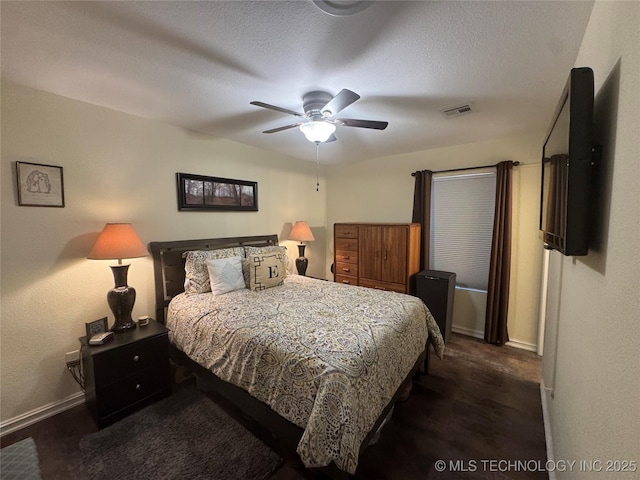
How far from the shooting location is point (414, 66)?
5.48ft

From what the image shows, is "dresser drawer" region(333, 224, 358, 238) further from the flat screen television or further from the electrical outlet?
the electrical outlet

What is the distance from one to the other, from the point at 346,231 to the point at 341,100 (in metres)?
2.34

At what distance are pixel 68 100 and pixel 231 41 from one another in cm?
168

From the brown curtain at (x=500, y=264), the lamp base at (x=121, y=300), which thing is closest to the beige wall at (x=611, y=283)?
the brown curtain at (x=500, y=264)

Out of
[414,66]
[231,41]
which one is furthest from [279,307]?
[414,66]

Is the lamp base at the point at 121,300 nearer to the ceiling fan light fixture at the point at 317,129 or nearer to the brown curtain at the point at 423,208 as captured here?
the ceiling fan light fixture at the point at 317,129

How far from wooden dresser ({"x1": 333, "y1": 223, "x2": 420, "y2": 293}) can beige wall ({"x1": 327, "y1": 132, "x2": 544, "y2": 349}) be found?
1.98 ft

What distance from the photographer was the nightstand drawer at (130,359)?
1874 mm

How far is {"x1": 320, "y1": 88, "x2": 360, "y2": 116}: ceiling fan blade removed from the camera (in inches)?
64.1

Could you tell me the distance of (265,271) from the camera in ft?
9.17

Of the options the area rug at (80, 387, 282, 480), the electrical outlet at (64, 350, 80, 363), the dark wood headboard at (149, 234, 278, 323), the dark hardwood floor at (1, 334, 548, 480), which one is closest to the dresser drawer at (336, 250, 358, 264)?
the dark hardwood floor at (1, 334, 548, 480)

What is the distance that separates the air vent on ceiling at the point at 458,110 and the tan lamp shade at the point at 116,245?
2.95 m

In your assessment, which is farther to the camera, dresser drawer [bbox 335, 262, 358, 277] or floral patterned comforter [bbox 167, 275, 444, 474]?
dresser drawer [bbox 335, 262, 358, 277]

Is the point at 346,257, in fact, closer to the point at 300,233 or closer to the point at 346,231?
the point at 346,231
